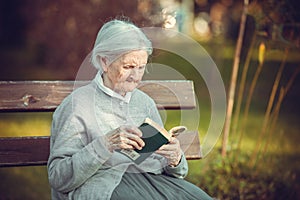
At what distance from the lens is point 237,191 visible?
207 inches

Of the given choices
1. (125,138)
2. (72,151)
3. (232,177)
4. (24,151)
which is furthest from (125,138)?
(232,177)

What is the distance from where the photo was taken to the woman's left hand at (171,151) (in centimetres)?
324

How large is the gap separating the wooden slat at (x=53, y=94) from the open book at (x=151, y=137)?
79 centimetres

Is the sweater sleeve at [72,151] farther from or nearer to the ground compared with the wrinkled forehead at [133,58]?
nearer to the ground

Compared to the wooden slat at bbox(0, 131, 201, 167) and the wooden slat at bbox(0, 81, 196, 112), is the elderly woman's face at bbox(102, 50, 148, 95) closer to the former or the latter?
the wooden slat at bbox(0, 81, 196, 112)

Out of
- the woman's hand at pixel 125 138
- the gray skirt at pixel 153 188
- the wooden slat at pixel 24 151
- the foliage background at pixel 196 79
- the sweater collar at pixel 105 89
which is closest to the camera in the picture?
the woman's hand at pixel 125 138

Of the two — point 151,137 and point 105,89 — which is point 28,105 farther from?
point 151,137

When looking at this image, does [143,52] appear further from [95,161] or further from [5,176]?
[5,176]

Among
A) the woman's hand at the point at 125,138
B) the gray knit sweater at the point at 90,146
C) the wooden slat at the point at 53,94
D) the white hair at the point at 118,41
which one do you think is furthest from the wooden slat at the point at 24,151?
the woman's hand at the point at 125,138

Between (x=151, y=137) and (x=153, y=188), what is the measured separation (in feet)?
1.42

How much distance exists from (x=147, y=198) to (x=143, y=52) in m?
0.73

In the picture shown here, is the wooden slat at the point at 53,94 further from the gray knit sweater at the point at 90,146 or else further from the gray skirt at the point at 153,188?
the gray skirt at the point at 153,188

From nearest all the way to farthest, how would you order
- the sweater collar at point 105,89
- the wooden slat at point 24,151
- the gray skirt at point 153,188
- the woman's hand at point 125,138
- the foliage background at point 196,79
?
1. the woman's hand at point 125,138
2. the gray skirt at point 153,188
3. the sweater collar at point 105,89
4. the wooden slat at point 24,151
5. the foliage background at point 196,79

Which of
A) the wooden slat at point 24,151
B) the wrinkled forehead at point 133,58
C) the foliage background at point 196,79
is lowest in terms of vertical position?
the foliage background at point 196,79
